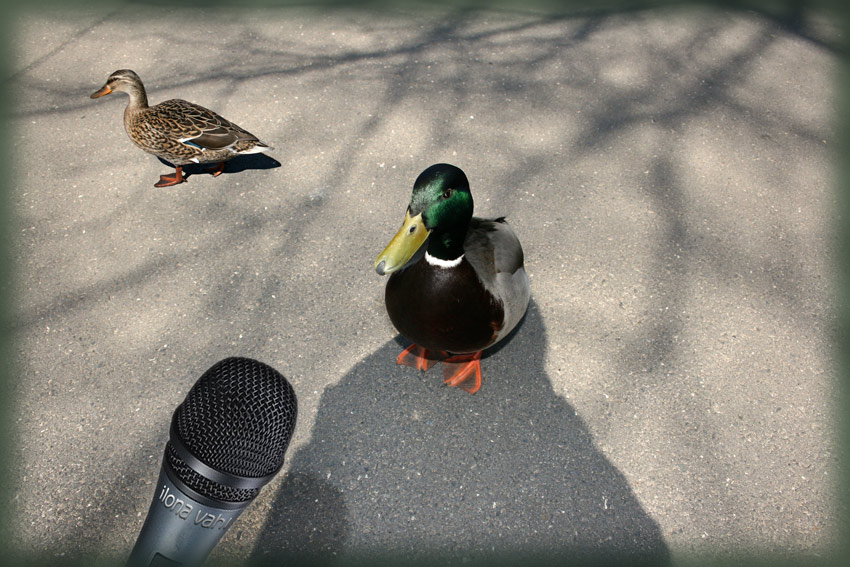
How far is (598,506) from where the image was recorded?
219 centimetres

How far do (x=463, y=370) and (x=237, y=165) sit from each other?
198 centimetres

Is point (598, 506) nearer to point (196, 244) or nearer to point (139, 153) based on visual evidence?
point (196, 244)

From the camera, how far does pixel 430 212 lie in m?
1.85

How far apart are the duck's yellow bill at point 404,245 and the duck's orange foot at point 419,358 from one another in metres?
0.82

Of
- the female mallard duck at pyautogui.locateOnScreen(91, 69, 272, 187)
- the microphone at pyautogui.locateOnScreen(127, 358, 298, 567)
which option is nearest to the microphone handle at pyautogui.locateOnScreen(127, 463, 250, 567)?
→ the microphone at pyautogui.locateOnScreen(127, 358, 298, 567)

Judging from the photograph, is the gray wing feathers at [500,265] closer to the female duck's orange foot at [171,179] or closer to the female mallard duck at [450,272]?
the female mallard duck at [450,272]

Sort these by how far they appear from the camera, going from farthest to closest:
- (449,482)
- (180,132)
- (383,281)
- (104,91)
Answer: (104,91), (180,132), (383,281), (449,482)

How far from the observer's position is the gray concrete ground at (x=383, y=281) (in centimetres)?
219

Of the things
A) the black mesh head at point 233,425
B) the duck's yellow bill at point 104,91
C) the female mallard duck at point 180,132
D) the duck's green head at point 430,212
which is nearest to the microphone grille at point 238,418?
the black mesh head at point 233,425

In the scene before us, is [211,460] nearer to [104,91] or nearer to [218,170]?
[218,170]

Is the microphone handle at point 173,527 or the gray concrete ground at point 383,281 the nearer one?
the microphone handle at point 173,527

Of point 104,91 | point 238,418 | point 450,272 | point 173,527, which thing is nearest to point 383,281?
point 450,272

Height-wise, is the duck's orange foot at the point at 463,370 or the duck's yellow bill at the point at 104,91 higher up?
the duck's yellow bill at the point at 104,91

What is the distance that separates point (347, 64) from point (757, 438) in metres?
3.57
